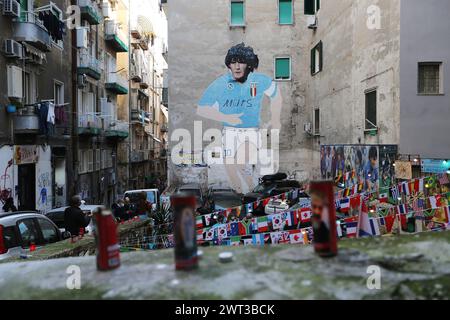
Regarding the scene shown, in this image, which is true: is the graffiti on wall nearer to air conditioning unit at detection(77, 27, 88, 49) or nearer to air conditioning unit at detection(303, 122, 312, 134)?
air conditioning unit at detection(303, 122, 312, 134)

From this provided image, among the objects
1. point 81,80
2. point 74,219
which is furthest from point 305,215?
point 81,80

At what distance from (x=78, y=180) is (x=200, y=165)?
702 centimetres

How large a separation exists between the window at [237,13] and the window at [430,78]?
51.3ft

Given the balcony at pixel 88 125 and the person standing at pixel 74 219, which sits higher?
the balcony at pixel 88 125

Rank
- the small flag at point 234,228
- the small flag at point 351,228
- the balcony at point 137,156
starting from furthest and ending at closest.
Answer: the balcony at point 137,156
the small flag at point 234,228
the small flag at point 351,228

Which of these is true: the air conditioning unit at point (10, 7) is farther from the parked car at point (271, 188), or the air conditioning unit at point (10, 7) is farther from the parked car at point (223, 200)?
the parked car at point (271, 188)

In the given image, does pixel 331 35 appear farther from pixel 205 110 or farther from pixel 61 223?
pixel 61 223

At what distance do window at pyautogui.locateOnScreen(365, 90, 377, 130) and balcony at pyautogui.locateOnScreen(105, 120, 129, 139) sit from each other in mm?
19434

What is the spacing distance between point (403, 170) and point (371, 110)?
381 cm

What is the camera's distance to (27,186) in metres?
20.1

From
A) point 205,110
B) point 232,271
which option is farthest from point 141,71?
point 232,271

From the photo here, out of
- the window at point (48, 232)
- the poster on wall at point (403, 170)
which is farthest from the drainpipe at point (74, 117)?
the poster on wall at point (403, 170)

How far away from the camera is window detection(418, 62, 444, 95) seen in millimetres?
14594

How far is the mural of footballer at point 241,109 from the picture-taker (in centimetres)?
2862
